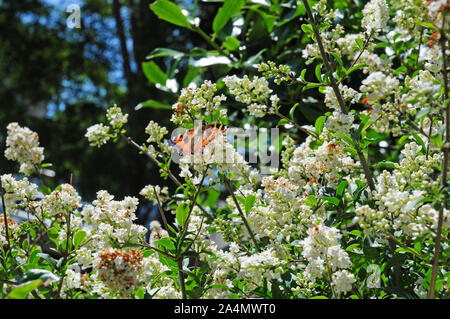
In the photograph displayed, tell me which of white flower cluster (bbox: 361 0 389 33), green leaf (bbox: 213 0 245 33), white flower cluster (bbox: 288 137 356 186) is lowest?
white flower cluster (bbox: 288 137 356 186)

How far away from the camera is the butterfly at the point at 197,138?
1085 millimetres

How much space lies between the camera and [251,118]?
2.00m

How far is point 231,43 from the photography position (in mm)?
1981

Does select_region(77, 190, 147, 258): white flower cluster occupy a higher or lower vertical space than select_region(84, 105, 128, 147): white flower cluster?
lower

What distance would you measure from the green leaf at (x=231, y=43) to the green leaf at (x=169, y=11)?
213 mm

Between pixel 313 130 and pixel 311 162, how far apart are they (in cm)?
23

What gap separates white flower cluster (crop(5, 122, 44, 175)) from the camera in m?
1.26

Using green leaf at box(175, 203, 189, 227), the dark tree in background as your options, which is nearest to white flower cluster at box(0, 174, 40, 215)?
green leaf at box(175, 203, 189, 227)

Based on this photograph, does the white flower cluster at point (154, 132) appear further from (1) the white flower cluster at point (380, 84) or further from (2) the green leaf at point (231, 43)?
(2) the green leaf at point (231, 43)

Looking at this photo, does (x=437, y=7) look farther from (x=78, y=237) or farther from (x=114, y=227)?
(x=78, y=237)

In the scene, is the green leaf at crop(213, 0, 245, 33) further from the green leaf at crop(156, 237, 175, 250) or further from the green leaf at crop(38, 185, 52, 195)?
the green leaf at crop(156, 237, 175, 250)

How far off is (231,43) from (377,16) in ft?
3.03

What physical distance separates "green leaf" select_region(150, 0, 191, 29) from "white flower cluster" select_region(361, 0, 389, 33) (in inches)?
38.2
